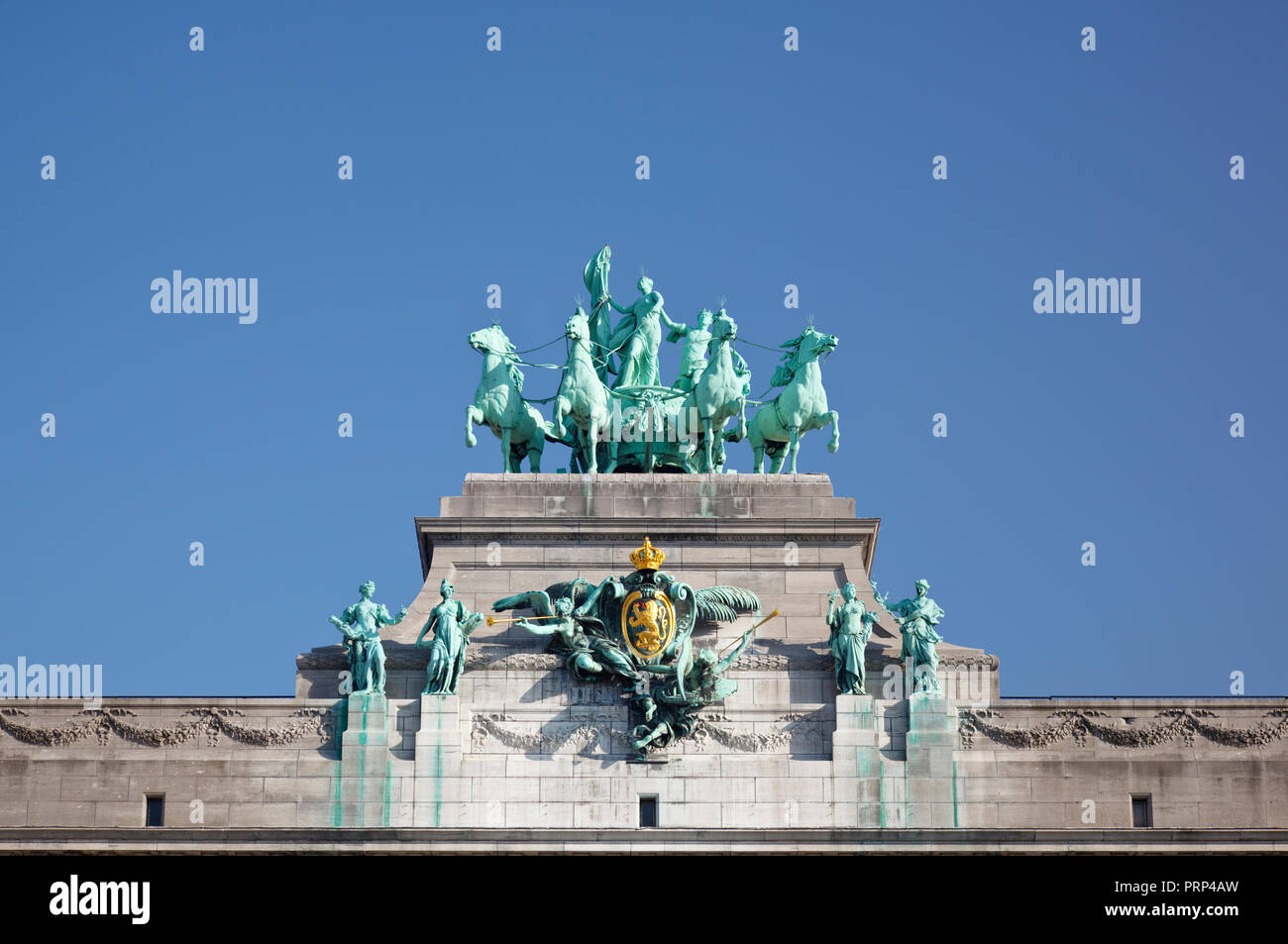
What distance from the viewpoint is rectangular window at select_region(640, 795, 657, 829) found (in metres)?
46.5

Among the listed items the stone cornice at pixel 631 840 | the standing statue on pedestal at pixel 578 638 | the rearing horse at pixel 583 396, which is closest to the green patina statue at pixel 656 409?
the rearing horse at pixel 583 396

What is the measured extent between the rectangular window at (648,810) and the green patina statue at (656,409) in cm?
727

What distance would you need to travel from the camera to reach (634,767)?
46.7 meters

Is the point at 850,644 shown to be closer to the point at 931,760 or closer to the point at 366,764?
the point at 931,760

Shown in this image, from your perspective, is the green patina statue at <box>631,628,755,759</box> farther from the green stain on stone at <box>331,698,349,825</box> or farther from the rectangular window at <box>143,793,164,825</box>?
the rectangular window at <box>143,793,164,825</box>

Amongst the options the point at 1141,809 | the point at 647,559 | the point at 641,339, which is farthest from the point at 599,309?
the point at 1141,809

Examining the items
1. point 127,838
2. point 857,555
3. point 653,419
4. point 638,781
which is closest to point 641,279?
point 653,419

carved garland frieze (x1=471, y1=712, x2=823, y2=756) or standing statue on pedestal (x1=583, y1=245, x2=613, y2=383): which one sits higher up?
standing statue on pedestal (x1=583, y1=245, x2=613, y2=383)

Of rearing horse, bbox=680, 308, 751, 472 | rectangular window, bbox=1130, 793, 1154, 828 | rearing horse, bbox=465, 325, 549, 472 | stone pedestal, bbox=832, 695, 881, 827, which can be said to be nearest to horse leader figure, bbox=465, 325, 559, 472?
rearing horse, bbox=465, 325, 549, 472

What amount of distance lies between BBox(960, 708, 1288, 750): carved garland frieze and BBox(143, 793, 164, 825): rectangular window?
1444 cm

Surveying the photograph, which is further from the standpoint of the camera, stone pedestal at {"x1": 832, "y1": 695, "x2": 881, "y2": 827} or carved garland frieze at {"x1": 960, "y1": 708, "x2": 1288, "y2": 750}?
carved garland frieze at {"x1": 960, "y1": 708, "x2": 1288, "y2": 750}

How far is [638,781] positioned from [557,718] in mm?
1886

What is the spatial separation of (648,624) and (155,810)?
9.46 meters
